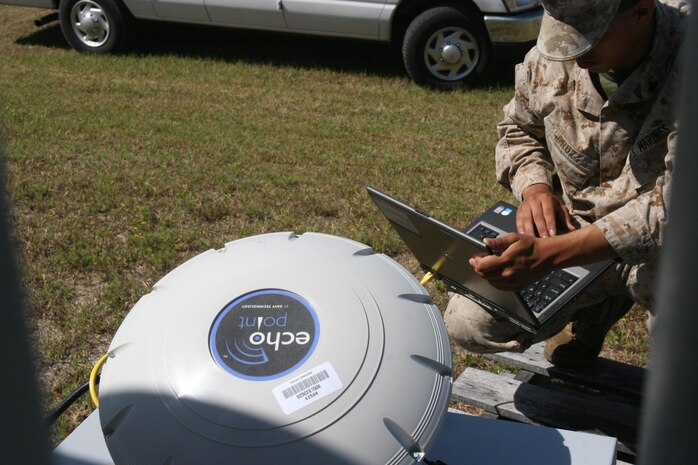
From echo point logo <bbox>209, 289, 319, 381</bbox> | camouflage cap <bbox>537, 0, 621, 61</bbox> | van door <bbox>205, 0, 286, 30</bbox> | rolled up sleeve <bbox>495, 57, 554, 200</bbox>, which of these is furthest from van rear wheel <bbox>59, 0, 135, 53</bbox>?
echo point logo <bbox>209, 289, 319, 381</bbox>

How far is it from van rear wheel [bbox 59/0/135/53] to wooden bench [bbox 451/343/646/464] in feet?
18.3

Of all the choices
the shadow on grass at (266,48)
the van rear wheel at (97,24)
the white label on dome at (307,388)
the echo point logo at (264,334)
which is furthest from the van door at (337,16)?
the white label on dome at (307,388)

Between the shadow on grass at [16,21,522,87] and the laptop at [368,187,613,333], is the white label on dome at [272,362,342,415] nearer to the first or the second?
the laptop at [368,187,613,333]

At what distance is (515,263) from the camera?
6.68ft

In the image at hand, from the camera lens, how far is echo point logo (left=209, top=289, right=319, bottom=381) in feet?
4.99

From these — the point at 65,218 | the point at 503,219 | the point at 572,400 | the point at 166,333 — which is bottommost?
the point at 572,400

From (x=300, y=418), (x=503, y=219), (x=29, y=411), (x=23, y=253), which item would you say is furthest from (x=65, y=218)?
(x=29, y=411)

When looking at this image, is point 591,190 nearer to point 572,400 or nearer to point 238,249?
point 572,400

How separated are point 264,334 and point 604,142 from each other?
132 centimetres

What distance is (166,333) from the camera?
160 centimetres

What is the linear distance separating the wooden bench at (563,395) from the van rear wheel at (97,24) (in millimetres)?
5569

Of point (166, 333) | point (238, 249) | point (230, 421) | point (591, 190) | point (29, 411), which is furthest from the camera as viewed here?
point (591, 190)

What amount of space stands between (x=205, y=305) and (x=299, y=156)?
11.7 feet

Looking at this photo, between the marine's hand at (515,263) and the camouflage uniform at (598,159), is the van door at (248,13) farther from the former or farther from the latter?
the marine's hand at (515,263)
